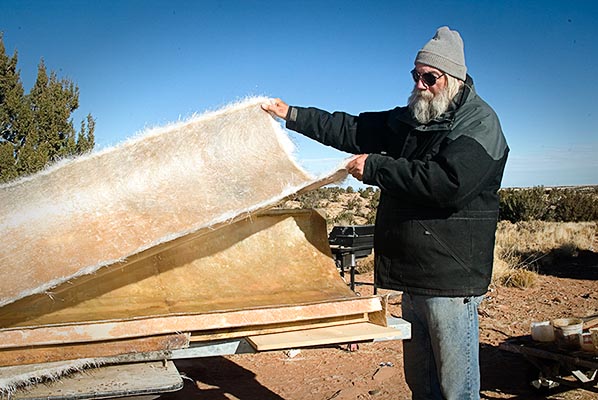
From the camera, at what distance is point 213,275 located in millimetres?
2939

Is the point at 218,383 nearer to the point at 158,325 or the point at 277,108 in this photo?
the point at 277,108

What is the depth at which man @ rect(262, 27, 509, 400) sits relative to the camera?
2.42 m

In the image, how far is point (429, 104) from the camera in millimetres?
2705

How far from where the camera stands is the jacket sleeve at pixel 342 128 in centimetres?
312

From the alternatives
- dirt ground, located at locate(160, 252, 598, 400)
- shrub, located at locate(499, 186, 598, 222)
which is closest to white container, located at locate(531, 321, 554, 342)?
dirt ground, located at locate(160, 252, 598, 400)

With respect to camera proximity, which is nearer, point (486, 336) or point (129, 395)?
point (129, 395)

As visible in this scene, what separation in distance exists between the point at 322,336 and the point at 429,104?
1.17m

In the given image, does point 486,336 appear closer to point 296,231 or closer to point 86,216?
point 296,231

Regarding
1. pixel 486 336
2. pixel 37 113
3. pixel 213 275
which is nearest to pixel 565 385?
pixel 486 336

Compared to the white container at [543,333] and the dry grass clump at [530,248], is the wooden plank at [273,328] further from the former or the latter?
the dry grass clump at [530,248]

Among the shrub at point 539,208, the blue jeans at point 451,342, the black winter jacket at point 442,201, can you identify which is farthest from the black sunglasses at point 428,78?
the shrub at point 539,208

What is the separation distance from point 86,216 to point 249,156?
744mm

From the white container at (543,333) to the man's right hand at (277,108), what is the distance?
3372mm

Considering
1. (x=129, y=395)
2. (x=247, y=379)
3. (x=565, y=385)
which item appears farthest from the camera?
(x=247, y=379)
